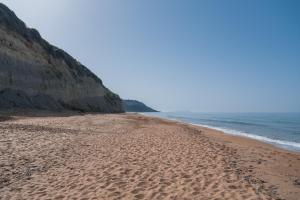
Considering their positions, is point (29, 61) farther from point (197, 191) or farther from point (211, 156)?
point (197, 191)

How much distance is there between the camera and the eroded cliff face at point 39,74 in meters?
39.1

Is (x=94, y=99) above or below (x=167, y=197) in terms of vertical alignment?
above

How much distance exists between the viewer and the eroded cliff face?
3912 centimetres

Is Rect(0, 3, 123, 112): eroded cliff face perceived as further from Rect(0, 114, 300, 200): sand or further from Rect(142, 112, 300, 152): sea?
Rect(0, 114, 300, 200): sand

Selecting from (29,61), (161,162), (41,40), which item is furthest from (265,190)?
(41,40)

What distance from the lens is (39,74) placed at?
148 feet

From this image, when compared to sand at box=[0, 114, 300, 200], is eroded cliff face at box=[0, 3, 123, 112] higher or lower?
higher

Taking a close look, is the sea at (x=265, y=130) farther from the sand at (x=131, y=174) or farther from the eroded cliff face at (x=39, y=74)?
the eroded cliff face at (x=39, y=74)

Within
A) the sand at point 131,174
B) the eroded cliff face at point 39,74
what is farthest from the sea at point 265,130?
the eroded cliff face at point 39,74

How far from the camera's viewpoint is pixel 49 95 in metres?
46.0

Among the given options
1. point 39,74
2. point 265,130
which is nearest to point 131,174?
point 39,74

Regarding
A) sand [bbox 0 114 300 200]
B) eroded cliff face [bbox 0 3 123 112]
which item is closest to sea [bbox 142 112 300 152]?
sand [bbox 0 114 300 200]

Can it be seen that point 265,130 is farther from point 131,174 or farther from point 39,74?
point 131,174

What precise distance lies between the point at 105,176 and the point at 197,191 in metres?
2.84
